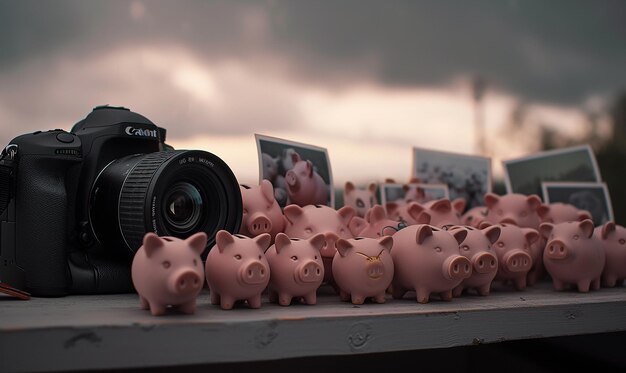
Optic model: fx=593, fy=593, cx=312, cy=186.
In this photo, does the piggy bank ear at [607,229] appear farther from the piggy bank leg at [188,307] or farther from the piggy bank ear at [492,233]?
the piggy bank leg at [188,307]

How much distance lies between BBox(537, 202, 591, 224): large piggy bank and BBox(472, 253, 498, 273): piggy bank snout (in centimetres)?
43

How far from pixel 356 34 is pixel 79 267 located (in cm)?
119

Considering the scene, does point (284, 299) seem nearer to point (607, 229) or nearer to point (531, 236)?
point (531, 236)

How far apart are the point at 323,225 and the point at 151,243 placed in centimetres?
38

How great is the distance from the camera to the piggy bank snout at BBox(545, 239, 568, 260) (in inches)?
43.3

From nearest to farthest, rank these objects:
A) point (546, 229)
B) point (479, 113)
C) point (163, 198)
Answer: point (163, 198)
point (546, 229)
point (479, 113)

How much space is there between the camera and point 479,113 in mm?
2080

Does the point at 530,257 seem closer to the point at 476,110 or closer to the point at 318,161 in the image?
the point at 318,161

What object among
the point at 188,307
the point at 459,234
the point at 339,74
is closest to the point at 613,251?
the point at 459,234

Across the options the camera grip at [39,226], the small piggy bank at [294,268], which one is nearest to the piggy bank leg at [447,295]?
the small piggy bank at [294,268]

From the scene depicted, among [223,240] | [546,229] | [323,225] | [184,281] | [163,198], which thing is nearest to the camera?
[184,281]

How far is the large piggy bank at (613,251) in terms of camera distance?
1175 millimetres

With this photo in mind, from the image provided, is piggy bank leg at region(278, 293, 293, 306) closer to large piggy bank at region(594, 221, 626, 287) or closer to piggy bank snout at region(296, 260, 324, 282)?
piggy bank snout at region(296, 260, 324, 282)

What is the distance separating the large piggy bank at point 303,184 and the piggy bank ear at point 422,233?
354mm
